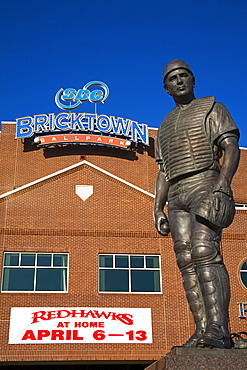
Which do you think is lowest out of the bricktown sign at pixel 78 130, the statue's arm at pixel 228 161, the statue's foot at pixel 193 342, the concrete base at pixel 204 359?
the concrete base at pixel 204 359

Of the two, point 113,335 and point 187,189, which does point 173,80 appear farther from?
point 113,335

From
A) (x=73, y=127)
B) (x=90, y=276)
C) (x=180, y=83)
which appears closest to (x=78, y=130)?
(x=73, y=127)

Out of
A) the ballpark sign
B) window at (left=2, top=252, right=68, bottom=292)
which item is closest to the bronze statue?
the ballpark sign

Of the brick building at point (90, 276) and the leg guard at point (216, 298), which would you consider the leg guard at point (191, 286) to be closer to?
the leg guard at point (216, 298)

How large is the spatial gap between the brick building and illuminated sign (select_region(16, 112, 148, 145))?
25.5 feet

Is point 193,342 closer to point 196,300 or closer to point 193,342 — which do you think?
point 193,342

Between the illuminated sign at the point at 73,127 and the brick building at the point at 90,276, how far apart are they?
7764mm

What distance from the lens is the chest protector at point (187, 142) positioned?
231 inches

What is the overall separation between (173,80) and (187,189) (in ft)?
4.60

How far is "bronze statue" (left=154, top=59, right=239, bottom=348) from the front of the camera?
5.27 meters

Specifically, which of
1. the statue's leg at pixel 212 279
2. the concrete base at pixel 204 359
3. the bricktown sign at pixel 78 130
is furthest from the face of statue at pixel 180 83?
the bricktown sign at pixel 78 130

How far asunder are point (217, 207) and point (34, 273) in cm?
1857

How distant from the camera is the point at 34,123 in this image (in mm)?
32750

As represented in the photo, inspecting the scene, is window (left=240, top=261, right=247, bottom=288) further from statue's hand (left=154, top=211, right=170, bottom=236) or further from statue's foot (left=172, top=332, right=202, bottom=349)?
statue's foot (left=172, top=332, right=202, bottom=349)
